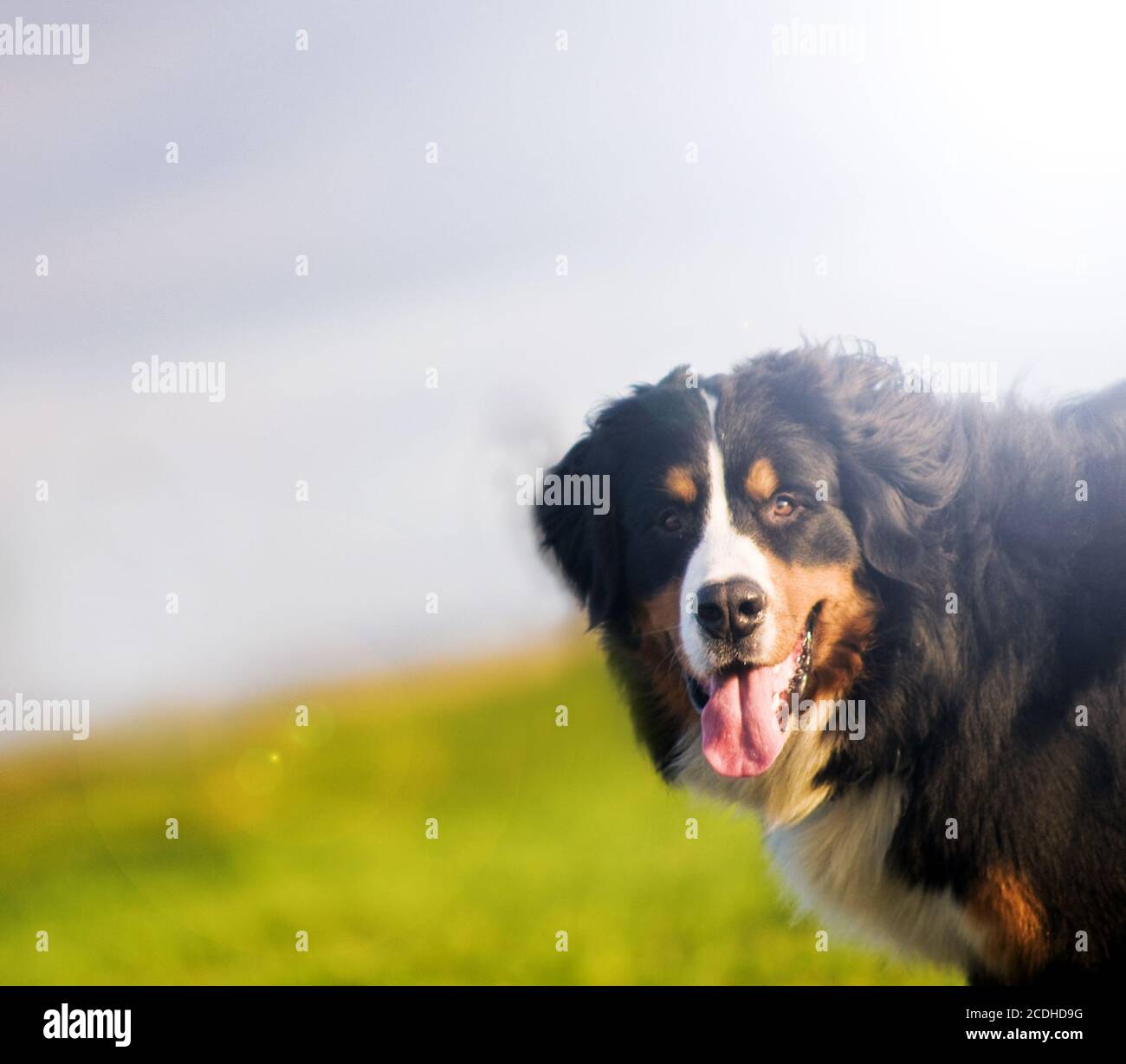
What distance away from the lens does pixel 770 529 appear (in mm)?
3191

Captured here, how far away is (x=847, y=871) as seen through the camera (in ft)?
11.1

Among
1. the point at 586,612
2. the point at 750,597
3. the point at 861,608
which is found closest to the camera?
the point at 750,597

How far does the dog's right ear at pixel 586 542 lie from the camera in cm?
354

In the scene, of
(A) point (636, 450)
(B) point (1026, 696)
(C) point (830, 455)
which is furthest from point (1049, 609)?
(A) point (636, 450)

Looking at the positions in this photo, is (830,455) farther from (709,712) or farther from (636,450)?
(709,712)

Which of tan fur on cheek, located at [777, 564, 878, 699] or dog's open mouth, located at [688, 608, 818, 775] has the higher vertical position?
tan fur on cheek, located at [777, 564, 878, 699]

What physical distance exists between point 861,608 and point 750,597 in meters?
0.45

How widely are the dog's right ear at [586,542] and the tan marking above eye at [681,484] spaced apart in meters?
0.30

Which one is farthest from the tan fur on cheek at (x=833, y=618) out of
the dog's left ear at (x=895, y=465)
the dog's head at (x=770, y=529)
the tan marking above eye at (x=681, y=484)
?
the tan marking above eye at (x=681, y=484)

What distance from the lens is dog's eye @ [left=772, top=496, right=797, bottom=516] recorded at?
322 centimetres

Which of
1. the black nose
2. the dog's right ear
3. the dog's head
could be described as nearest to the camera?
the black nose

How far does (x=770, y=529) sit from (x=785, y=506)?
0.31 feet

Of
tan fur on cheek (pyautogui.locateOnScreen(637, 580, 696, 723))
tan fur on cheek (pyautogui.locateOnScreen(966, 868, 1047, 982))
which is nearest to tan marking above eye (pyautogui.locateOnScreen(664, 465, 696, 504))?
tan fur on cheek (pyautogui.locateOnScreen(637, 580, 696, 723))

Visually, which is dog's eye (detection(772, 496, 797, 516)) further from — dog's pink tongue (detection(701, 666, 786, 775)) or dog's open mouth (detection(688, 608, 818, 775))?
dog's pink tongue (detection(701, 666, 786, 775))
